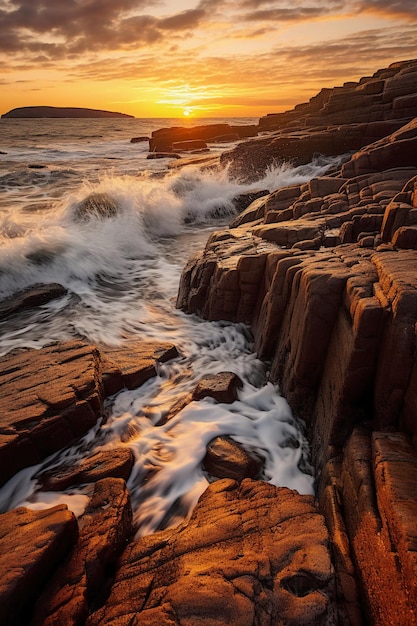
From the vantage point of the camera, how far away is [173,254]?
14.5 meters

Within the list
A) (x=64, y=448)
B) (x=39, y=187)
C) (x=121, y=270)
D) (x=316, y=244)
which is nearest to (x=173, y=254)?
(x=121, y=270)

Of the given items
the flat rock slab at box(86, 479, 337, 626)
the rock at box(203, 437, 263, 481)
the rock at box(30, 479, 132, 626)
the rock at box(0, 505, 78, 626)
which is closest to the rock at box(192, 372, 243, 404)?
the rock at box(203, 437, 263, 481)

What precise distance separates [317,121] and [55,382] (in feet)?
104

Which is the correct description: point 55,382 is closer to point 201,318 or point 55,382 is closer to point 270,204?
point 201,318

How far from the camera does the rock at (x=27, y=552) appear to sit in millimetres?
2641

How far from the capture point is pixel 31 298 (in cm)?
973

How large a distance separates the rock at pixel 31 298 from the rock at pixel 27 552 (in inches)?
271

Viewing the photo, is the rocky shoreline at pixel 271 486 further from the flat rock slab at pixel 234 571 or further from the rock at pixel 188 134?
the rock at pixel 188 134

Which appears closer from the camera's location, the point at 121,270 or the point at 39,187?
the point at 121,270

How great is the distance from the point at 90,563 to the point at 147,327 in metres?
6.02

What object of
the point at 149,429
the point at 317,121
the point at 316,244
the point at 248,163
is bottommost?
the point at 149,429

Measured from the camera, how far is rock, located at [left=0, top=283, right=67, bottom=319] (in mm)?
9375

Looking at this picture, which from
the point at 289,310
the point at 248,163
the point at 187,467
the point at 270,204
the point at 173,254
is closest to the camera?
the point at 187,467

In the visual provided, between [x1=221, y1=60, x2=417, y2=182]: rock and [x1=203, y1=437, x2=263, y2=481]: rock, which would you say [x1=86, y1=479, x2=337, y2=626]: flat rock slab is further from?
[x1=221, y1=60, x2=417, y2=182]: rock
